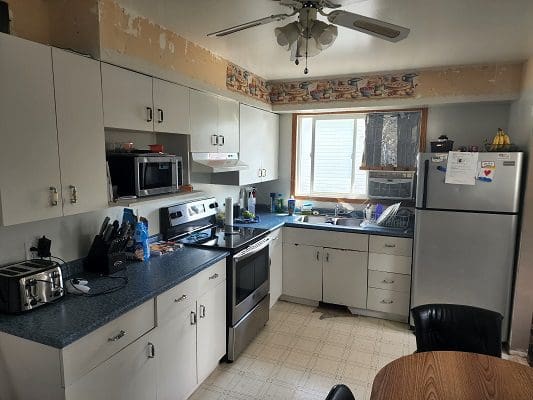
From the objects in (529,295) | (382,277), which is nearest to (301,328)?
(382,277)

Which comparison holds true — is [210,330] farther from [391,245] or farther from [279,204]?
[279,204]

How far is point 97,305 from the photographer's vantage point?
1.64 meters

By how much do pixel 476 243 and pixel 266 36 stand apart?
225 cm

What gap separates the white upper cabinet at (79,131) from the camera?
163cm

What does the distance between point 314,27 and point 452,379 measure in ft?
5.31

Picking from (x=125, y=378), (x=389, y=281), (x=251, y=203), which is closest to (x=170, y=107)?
(x=125, y=378)

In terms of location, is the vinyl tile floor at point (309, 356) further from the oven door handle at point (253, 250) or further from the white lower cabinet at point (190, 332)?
the oven door handle at point (253, 250)

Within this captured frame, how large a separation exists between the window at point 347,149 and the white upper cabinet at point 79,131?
A: 8.52 feet

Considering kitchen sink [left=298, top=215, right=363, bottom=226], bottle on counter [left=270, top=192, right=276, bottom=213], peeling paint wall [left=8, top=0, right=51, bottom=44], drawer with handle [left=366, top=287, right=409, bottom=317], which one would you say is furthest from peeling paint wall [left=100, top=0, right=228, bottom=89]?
drawer with handle [left=366, top=287, right=409, bottom=317]

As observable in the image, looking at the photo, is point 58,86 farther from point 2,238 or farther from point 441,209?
point 441,209

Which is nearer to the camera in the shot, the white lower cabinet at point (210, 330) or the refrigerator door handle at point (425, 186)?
the white lower cabinet at point (210, 330)

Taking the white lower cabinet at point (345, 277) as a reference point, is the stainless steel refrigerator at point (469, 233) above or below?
above

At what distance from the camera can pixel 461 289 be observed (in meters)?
2.92

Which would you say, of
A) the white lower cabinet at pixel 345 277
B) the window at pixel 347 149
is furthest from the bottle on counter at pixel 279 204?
the white lower cabinet at pixel 345 277
